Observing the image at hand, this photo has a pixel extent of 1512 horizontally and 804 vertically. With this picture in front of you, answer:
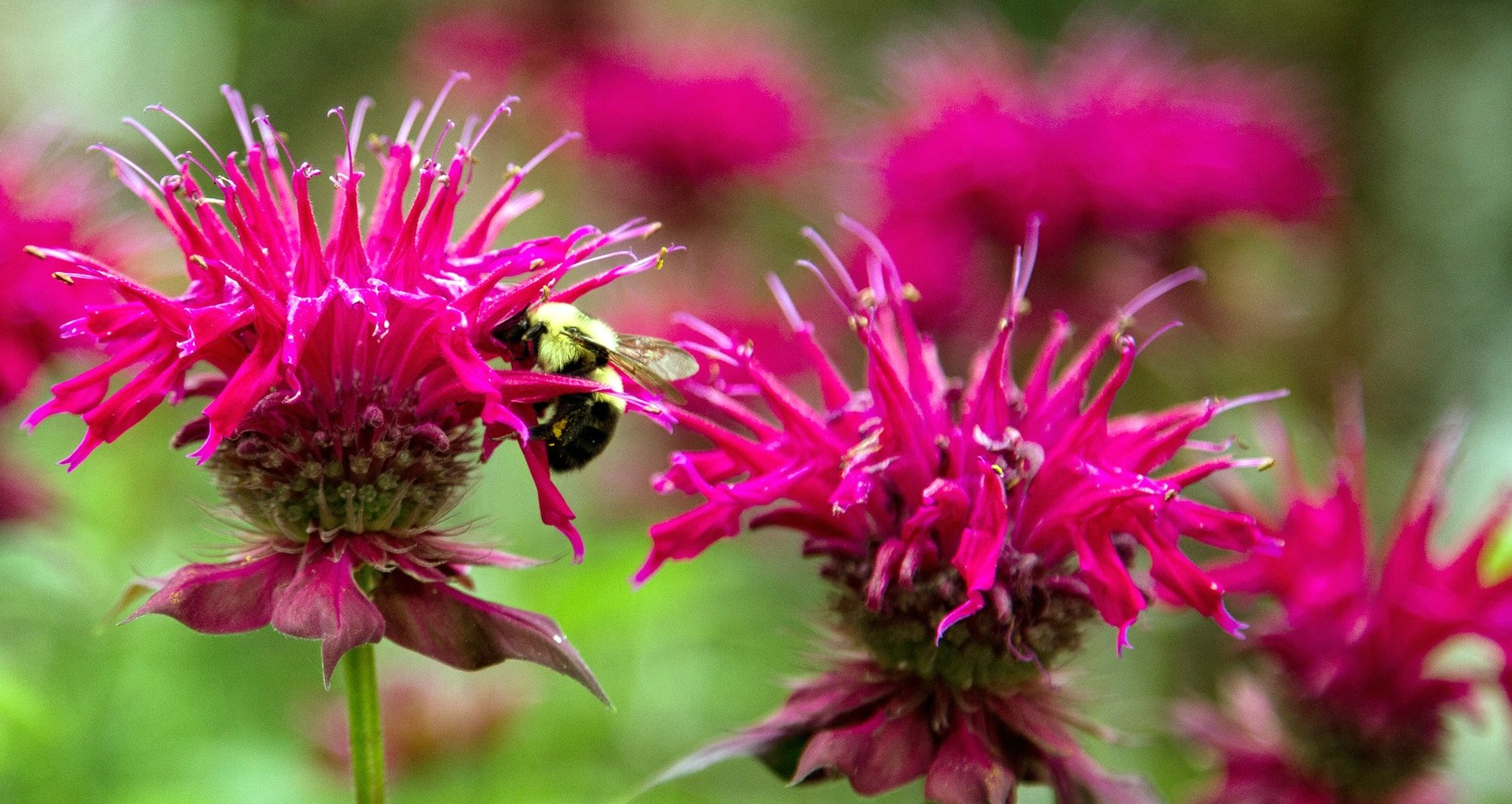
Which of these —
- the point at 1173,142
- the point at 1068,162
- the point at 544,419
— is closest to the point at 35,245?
the point at 544,419

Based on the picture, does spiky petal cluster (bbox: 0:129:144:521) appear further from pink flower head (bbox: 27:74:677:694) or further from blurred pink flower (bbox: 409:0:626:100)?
blurred pink flower (bbox: 409:0:626:100)

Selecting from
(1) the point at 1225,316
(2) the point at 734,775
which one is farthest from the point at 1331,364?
(2) the point at 734,775

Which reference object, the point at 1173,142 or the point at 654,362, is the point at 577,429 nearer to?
the point at 654,362

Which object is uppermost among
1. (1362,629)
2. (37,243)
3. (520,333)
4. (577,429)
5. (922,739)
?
(37,243)

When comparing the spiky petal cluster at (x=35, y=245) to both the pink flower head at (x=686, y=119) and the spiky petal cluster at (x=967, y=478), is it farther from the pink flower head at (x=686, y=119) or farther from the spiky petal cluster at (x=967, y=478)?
the pink flower head at (x=686, y=119)

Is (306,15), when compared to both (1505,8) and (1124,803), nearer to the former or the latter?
(1124,803)
